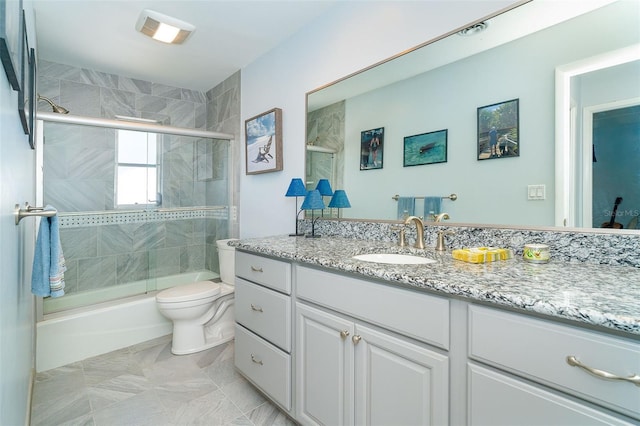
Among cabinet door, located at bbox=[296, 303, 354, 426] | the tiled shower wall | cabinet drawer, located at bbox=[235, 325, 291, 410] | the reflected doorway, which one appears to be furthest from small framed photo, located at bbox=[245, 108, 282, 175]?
the reflected doorway

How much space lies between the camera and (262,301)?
160 centimetres

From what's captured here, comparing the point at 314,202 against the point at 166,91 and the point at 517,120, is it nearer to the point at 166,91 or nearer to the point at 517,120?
the point at 517,120

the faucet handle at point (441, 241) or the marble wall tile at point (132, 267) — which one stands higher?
the faucet handle at point (441, 241)

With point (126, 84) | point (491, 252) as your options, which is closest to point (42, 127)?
point (126, 84)

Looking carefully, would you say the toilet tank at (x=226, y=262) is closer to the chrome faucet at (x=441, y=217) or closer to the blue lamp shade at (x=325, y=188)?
the blue lamp shade at (x=325, y=188)

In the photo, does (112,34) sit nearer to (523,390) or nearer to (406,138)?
(406,138)

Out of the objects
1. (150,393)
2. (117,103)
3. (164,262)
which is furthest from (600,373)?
(117,103)

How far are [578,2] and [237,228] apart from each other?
2.67m

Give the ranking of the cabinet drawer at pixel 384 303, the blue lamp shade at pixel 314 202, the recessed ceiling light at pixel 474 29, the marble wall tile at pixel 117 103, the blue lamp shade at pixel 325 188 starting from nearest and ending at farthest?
1. the cabinet drawer at pixel 384 303
2. the recessed ceiling light at pixel 474 29
3. the blue lamp shade at pixel 314 202
4. the blue lamp shade at pixel 325 188
5. the marble wall tile at pixel 117 103

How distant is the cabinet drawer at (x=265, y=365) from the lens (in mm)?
1460

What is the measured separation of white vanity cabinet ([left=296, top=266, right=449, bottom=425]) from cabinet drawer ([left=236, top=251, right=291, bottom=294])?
0.28ft

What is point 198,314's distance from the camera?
2.26m

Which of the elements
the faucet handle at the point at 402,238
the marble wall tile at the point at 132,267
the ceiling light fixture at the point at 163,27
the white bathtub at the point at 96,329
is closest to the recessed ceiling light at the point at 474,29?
the faucet handle at the point at 402,238

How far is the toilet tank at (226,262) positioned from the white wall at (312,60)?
0.21 metres
